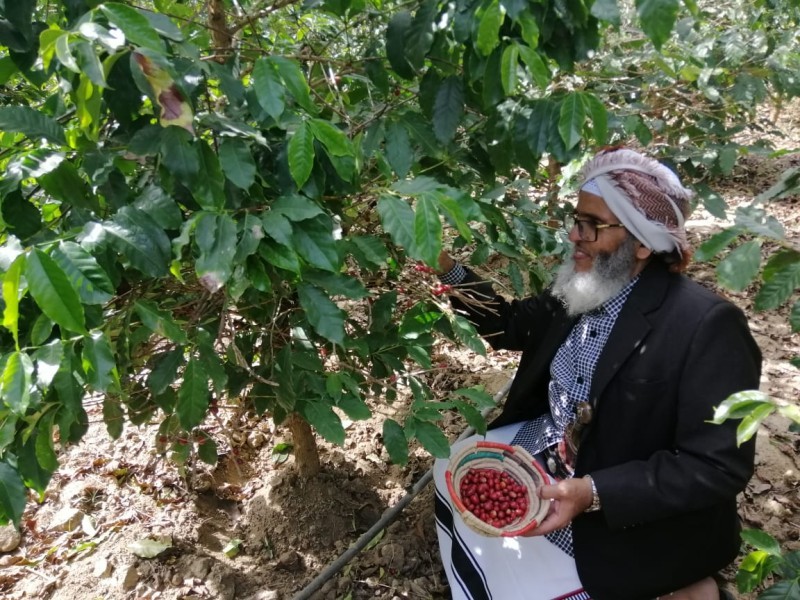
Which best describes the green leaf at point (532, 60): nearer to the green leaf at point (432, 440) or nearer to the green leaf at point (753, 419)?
the green leaf at point (753, 419)

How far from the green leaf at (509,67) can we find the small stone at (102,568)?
2.45 meters

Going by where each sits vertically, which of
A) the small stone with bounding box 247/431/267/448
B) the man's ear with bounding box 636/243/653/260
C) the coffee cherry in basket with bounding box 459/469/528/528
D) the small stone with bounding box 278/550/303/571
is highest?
the man's ear with bounding box 636/243/653/260

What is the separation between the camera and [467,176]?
1.97 meters

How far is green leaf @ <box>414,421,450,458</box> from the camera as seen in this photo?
64.4 inches

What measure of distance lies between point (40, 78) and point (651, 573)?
218 centimetres

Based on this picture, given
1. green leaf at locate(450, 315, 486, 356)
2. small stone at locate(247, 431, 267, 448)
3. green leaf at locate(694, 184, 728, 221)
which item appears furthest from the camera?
small stone at locate(247, 431, 267, 448)

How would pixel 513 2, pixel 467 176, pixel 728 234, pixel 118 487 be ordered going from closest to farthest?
pixel 513 2 < pixel 728 234 < pixel 467 176 < pixel 118 487

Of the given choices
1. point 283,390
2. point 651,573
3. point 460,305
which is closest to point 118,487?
point 283,390

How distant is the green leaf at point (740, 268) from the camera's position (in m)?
1.15

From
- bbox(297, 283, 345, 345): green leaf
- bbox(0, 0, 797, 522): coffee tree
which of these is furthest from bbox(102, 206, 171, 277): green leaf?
bbox(297, 283, 345, 345): green leaf

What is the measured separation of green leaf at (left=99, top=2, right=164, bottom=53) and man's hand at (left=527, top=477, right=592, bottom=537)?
5.29ft

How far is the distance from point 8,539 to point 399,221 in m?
2.54

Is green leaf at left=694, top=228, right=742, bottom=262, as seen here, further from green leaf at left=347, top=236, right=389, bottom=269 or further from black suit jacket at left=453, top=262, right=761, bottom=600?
green leaf at left=347, top=236, right=389, bottom=269

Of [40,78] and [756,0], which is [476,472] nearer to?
[40,78]
